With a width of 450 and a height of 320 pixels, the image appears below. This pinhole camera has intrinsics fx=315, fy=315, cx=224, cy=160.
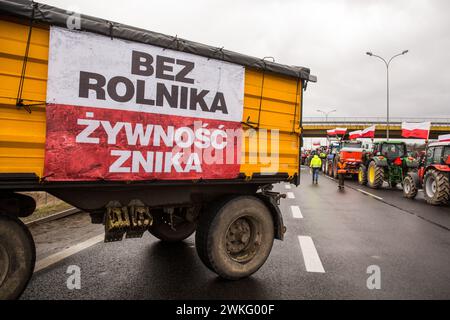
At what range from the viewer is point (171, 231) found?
5.01 metres

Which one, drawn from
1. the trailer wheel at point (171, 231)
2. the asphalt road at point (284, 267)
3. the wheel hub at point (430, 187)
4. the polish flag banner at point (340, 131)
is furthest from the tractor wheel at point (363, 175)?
the trailer wheel at point (171, 231)

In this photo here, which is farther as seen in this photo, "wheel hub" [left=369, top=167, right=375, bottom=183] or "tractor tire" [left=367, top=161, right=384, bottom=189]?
"wheel hub" [left=369, top=167, right=375, bottom=183]

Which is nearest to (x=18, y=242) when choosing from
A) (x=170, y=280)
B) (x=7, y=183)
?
(x=7, y=183)

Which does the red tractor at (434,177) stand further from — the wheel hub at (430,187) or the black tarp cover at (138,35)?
the black tarp cover at (138,35)

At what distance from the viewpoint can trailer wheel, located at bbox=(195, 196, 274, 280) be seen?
360cm

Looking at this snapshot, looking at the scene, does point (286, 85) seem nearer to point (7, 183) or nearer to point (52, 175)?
point (52, 175)

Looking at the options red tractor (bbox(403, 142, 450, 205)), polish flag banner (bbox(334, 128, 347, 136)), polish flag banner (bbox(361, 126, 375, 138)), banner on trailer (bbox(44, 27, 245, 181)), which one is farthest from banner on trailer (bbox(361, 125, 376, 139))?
banner on trailer (bbox(44, 27, 245, 181))

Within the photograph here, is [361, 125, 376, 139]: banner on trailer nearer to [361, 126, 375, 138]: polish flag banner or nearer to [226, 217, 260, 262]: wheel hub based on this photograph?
[361, 126, 375, 138]: polish flag banner

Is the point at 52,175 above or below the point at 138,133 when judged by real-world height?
below

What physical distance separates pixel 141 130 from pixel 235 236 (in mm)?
1779

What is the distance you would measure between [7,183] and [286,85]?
3.22 metres

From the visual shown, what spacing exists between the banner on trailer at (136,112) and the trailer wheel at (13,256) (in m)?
0.51

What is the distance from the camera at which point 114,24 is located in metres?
2.99

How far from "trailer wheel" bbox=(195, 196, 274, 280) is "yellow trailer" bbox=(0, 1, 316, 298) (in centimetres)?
1
